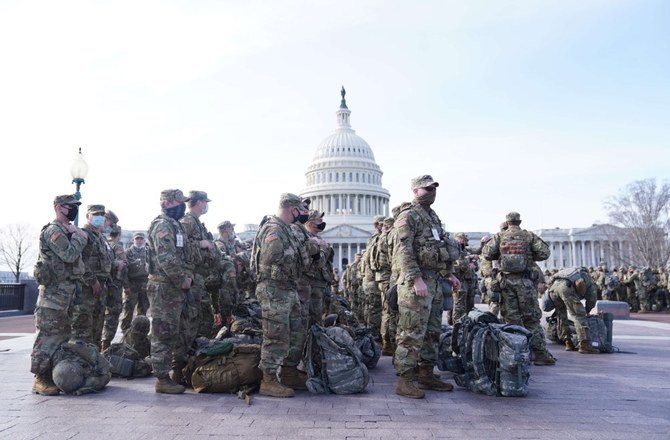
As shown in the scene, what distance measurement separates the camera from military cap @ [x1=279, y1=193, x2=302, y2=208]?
6.13m

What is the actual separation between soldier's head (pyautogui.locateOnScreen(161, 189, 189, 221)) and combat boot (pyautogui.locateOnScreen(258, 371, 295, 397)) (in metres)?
2.21

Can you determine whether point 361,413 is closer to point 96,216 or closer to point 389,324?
point 389,324

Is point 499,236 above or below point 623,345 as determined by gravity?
above

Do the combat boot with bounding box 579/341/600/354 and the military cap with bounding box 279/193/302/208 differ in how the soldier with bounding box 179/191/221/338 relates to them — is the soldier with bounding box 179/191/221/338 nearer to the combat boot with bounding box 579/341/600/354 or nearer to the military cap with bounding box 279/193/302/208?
the military cap with bounding box 279/193/302/208

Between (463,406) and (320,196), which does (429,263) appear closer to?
(463,406)

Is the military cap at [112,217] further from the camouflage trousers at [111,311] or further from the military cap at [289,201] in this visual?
the military cap at [289,201]

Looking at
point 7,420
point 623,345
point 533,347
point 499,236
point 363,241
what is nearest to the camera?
point 7,420

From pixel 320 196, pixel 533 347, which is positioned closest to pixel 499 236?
pixel 533 347

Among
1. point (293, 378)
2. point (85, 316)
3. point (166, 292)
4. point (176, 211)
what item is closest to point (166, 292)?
point (166, 292)

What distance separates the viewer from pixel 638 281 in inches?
911

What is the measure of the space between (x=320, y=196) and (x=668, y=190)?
60324 mm

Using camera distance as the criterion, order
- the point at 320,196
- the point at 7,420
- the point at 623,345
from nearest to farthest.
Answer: the point at 7,420
the point at 623,345
the point at 320,196

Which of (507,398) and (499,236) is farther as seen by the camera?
(499,236)

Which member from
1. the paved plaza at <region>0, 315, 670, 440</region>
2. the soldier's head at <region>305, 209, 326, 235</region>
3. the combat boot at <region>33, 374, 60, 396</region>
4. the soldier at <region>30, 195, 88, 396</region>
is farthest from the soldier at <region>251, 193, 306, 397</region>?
the combat boot at <region>33, 374, 60, 396</region>
